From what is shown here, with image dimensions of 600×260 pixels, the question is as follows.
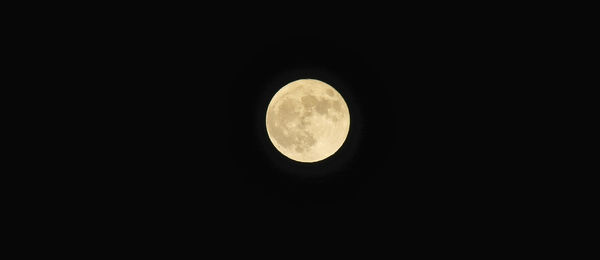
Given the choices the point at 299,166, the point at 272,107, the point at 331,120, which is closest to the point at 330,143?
the point at 331,120

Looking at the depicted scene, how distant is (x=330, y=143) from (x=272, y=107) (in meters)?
0.64

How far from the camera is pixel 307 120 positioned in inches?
104

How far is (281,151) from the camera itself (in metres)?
2.82

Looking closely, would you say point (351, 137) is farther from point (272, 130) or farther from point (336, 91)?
point (272, 130)

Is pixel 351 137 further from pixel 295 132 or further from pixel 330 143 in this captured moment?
pixel 295 132

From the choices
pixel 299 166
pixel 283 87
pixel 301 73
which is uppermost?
pixel 301 73

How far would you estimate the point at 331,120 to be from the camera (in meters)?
2.71

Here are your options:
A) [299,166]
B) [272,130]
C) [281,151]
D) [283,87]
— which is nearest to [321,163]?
[299,166]

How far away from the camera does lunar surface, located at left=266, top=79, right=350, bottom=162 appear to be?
8.70 ft

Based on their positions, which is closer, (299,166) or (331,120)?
(331,120)

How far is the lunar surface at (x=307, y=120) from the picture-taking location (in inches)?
104

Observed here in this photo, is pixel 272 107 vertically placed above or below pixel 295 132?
above

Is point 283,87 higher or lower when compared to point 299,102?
higher

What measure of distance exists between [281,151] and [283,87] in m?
0.61
